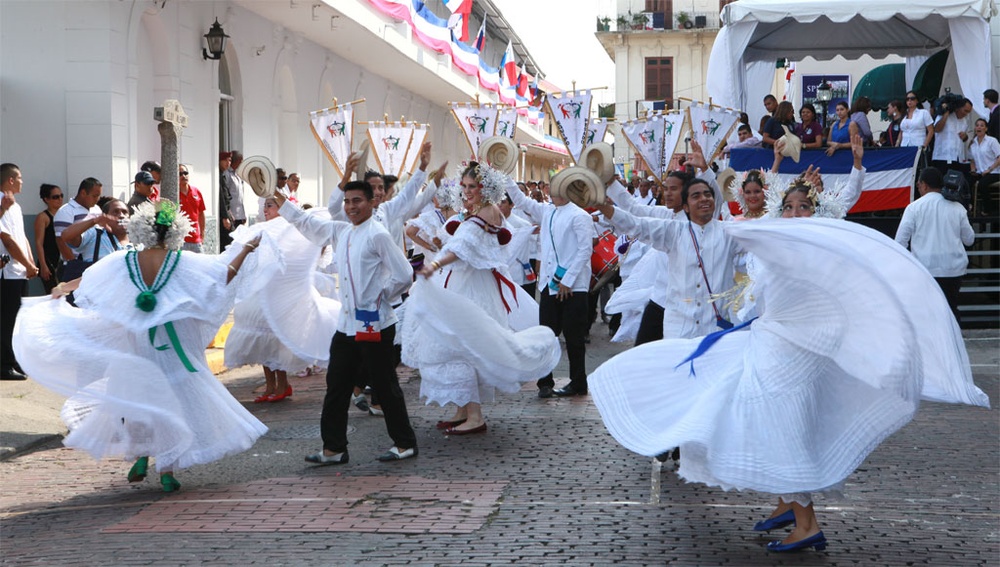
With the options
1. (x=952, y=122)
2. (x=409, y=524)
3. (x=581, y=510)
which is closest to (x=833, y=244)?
(x=581, y=510)

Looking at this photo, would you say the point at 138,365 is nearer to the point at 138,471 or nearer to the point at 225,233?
the point at 138,471

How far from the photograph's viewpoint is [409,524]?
243 inches

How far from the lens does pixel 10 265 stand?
1055 centimetres

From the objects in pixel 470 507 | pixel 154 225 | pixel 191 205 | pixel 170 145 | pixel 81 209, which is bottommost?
pixel 470 507

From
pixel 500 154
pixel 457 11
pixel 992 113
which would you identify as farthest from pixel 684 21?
pixel 500 154

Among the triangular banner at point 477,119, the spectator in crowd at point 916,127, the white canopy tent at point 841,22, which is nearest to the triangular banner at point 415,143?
the triangular banner at point 477,119

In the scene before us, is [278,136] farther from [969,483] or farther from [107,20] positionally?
[969,483]

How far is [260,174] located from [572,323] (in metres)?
3.53

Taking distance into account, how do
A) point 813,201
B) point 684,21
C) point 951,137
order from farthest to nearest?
point 684,21 → point 951,137 → point 813,201

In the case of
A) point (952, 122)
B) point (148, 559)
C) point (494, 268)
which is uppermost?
point (952, 122)

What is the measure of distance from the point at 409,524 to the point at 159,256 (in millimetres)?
2289

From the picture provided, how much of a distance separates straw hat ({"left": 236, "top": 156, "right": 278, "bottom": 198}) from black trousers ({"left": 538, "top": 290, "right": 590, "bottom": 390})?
317 centimetres

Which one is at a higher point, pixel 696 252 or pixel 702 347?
pixel 696 252

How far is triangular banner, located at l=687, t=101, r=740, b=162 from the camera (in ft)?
42.5
